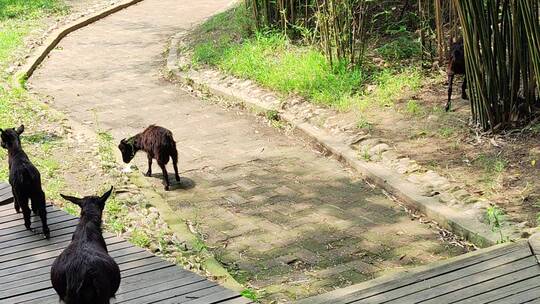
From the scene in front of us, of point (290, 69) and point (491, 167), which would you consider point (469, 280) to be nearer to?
point (491, 167)

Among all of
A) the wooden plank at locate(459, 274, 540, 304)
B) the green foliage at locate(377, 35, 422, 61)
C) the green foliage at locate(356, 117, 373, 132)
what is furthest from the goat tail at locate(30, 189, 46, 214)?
the green foliage at locate(377, 35, 422, 61)

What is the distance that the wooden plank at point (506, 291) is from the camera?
4531mm

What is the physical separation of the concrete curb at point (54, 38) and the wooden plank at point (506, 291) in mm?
8767

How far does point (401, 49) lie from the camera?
10.9 metres

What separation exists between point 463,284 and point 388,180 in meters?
2.69

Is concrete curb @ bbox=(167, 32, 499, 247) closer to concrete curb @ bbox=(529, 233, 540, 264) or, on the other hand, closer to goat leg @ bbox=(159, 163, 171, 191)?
concrete curb @ bbox=(529, 233, 540, 264)

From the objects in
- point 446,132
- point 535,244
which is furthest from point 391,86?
point 535,244

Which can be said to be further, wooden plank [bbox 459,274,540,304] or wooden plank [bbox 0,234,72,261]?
wooden plank [bbox 0,234,72,261]

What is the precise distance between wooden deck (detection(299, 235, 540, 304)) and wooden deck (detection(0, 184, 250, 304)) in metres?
0.70

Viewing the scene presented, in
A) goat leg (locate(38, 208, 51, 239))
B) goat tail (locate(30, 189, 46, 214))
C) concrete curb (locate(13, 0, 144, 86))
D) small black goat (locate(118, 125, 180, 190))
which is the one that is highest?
goat tail (locate(30, 189, 46, 214))

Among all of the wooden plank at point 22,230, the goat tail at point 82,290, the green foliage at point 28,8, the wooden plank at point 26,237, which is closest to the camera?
the goat tail at point 82,290

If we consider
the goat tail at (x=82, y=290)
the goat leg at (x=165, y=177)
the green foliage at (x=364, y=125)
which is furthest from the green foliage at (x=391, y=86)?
the goat tail at (x=82, y=290)

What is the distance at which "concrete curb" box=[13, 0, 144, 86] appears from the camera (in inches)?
491

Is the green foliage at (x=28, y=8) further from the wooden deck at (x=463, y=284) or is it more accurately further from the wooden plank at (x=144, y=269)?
the wooden deck at (x=463, y=284)
